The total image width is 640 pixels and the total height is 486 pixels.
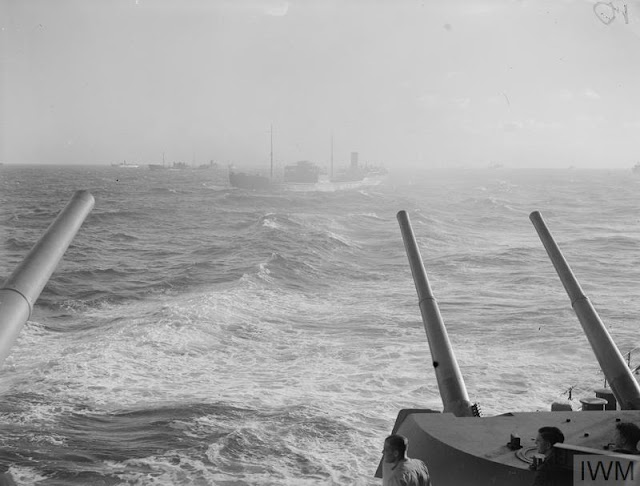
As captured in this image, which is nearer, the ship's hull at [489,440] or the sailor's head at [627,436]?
the sailor's head at [627,436]

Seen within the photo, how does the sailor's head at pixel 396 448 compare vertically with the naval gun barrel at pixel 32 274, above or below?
below

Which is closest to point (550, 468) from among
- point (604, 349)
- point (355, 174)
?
point (604, 349)

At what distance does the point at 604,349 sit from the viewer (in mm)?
8328

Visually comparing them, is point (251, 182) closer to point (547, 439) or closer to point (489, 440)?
point (489, 440)

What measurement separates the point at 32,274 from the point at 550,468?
4.15 metres

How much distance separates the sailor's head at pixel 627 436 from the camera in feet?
16.5

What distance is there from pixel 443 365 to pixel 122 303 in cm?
2030

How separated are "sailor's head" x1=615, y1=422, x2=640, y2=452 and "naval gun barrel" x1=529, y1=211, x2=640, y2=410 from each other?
263 cm

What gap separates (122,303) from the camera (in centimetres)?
2638

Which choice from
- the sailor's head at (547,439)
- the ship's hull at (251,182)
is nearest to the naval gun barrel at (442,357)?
the sailor's head at (547,439)

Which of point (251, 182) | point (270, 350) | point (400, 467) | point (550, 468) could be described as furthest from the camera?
point (251, 182)

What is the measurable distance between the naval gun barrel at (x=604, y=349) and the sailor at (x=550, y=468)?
2.99m

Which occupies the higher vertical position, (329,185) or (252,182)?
(252,182)

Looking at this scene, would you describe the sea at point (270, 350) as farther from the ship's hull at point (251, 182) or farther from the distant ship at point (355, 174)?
the distant ship at point (355, 174)
